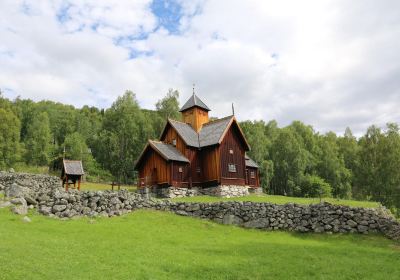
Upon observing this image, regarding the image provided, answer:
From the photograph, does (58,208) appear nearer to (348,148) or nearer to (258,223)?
(258,223)

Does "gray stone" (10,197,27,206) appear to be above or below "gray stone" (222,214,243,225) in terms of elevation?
above

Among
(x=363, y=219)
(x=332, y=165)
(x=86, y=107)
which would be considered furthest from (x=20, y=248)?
(x=86, y=107)

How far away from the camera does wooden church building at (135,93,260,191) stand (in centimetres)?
3531

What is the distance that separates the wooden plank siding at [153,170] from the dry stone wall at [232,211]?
9.02 meters

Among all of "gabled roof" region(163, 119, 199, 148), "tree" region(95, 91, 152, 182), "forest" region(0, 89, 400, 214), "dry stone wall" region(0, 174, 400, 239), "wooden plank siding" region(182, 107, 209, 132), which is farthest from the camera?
"tree" region(95, 91, 152, 182)

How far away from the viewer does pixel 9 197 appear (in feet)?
72.4

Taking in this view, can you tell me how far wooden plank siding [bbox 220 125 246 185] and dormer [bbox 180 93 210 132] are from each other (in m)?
4.27

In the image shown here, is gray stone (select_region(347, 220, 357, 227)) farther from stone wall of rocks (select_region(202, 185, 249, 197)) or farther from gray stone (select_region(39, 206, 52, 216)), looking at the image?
gray stone (select_region(39, 206, 52, 216))

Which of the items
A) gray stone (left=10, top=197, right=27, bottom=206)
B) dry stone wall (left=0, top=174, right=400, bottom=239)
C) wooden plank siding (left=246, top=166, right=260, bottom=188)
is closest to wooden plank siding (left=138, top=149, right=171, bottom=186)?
dry stone wall (left=0, top=174, right=400, bottom=239)

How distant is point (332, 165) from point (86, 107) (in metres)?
76.4

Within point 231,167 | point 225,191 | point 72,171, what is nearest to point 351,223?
point 225,191

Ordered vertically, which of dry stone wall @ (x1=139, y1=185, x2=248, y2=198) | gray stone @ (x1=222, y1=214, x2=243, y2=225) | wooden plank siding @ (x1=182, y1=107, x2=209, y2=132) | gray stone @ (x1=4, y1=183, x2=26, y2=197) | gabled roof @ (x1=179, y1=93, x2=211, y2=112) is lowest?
gray stone @ (x1=222, y1=214, x2=243, y2=225)

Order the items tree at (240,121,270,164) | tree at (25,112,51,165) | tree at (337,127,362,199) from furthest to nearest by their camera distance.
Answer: tree at (337,127,362,199)
tree at (25,112,51,165)
tree at (240,121,270,164)

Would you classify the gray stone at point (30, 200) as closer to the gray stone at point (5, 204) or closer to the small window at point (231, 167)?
the gray stone at point (5, 204)
